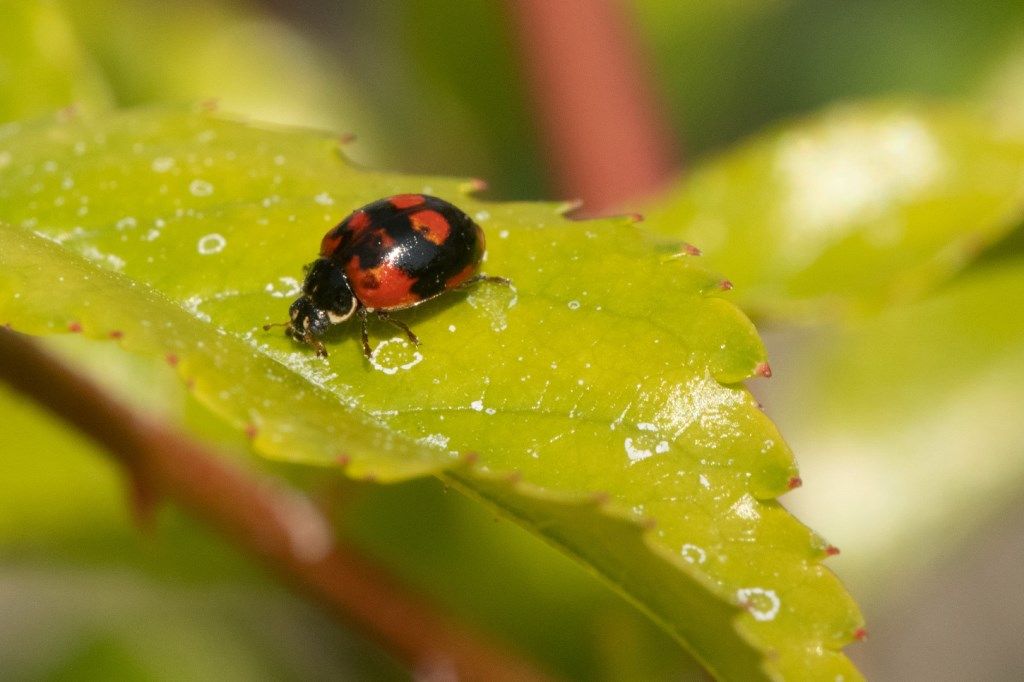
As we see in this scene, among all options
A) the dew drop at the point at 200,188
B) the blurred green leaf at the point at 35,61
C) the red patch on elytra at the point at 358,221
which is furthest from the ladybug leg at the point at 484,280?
the blurred green leaf at the point at 35,61

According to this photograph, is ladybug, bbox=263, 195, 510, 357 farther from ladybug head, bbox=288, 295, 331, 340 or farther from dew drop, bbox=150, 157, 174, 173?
dew drop, bbox=150, 157, 174, 173

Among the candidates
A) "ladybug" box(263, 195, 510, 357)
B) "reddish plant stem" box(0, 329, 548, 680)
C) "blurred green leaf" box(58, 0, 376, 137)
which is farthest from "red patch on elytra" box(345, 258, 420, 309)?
"blurred green leaf" box(58, 0, 376, 137)

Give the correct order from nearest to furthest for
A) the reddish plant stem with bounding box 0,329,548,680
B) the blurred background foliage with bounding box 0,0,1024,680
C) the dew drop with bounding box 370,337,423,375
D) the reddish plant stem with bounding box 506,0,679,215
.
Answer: the dew drop with bounding box 370,337,423,375
the reddish plant stem with bounding box 0,329,548,680
the blurred background foliage with bounding box 0,0,1024,680
the reddish plant stem with bounding box 506,0,679,215

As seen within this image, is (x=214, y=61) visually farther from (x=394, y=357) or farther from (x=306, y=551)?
(x=394, y=357)

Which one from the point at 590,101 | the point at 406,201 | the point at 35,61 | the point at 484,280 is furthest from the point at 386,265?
the point at 590,101

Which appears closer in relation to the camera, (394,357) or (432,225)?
(394,357)

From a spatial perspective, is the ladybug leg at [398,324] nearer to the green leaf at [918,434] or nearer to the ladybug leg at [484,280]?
the ladybug leg at [484,280]

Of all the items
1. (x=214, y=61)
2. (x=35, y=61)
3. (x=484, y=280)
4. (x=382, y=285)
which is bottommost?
→ (x=484, y=280)
